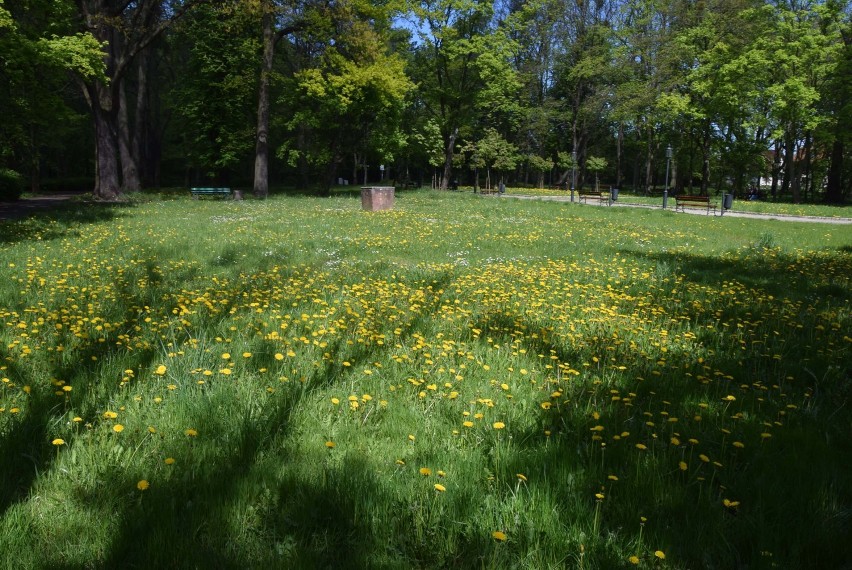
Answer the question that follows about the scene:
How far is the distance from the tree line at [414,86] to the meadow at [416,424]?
46.8 ft

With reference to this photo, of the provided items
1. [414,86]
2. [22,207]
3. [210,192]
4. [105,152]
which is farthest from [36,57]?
[414,86]

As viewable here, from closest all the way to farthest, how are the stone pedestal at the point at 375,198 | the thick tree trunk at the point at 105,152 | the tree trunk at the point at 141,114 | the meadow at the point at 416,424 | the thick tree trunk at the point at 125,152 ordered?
the meadow at the point at 416,424 → the stone pedestal at the point at 375,198 → the thick tree trunk at the point at 105,152 → the thick tree trunk at the point at 125,152 → the tree trunk at the point at 141,114

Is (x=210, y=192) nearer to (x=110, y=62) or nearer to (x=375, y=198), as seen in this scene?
(x=110, y=62)

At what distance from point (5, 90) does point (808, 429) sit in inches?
880

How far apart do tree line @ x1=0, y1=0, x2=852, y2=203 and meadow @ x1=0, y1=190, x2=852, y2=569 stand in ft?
46.8

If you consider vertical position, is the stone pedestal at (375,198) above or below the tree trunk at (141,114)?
below

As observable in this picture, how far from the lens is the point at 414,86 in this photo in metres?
31.5

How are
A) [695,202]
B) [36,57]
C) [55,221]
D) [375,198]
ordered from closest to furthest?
[36,57] < [55,221] < [375,198] < [695,202]

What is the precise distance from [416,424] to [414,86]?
101ft

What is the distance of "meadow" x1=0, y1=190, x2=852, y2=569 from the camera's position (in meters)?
2.24

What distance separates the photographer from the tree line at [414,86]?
78.4ft

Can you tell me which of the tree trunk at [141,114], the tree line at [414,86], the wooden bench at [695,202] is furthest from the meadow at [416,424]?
the tree trunk at [141,114]

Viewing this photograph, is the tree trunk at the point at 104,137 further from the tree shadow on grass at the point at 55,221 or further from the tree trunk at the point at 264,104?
the tree trunk at the point at 264,104

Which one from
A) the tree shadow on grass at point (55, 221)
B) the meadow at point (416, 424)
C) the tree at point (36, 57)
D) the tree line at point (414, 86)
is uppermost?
the tree line at point (414, 86)
